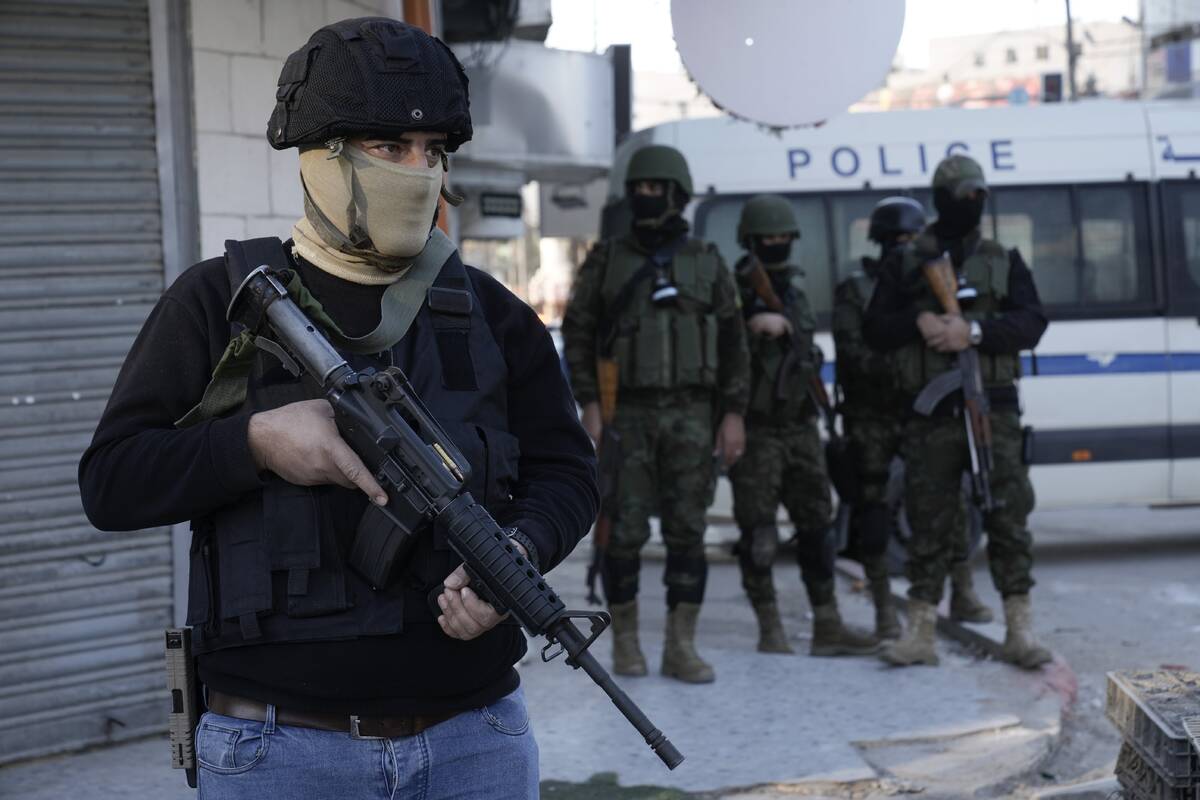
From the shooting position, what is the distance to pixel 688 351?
5.75 metres

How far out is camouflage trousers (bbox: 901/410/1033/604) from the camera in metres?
5.94

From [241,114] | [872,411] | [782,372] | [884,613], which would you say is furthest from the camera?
[872,411]

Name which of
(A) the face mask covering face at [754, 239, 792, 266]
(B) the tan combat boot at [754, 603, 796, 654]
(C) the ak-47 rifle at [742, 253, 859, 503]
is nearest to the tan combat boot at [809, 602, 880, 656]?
(B) the tan combat boot at [754, 603, 796, 654]

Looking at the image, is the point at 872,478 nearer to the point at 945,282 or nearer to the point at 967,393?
the point at 967,393

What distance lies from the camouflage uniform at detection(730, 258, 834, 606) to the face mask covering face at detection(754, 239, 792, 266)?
0.90 feet

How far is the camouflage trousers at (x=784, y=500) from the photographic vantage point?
6.33 metres

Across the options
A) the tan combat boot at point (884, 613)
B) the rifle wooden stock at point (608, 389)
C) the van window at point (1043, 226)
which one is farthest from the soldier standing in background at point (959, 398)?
the van window at point (1043, 226)

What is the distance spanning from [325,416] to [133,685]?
10.9ft

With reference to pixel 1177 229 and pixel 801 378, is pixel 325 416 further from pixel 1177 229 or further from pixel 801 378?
pixel 1177 229

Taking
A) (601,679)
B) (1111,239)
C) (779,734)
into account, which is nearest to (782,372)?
(779,734)

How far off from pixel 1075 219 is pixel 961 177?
3.23 meters

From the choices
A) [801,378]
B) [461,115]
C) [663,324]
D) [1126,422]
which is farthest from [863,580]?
[461,115]

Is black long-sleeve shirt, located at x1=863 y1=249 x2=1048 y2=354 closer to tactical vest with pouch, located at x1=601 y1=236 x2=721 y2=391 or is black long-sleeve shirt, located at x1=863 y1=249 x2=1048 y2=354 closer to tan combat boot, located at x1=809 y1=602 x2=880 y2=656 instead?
tactical vest with pouch, located at x1=601 y1=236 x2=721 y2=391

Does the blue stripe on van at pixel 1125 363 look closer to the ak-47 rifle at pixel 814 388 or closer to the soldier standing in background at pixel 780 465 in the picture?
the ak-47 rifle at pixel 814 388
